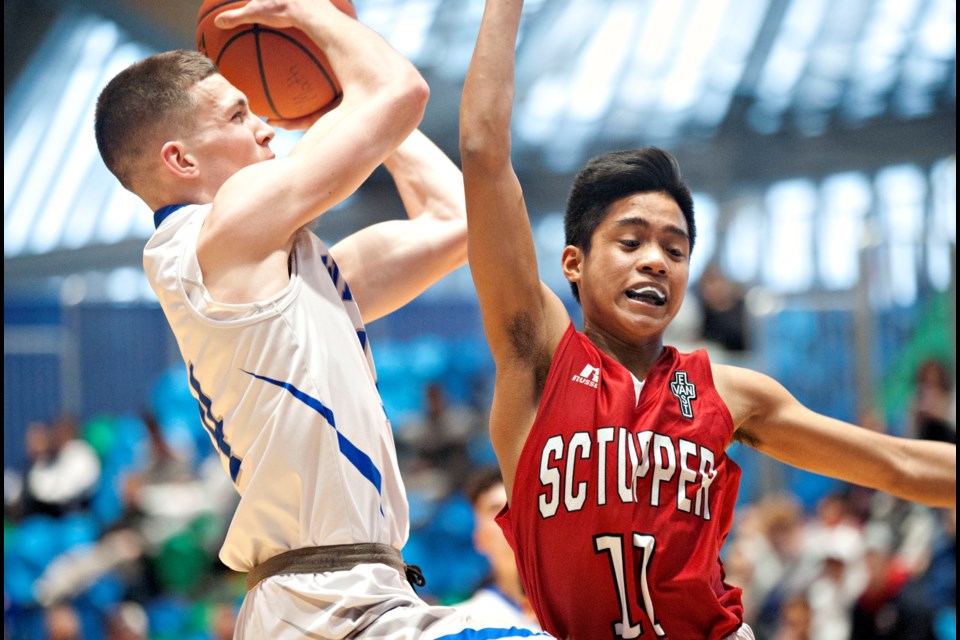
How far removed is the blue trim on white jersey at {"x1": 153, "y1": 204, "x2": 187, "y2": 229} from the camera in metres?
2.79

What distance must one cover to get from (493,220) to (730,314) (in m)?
6.56

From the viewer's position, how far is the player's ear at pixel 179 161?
278 centimetres

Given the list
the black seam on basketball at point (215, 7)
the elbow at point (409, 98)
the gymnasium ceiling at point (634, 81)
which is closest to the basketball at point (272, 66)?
the black seam on basketball at point (215, 7)

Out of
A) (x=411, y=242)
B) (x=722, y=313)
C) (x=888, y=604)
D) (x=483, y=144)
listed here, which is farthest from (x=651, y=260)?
(x=722, y=313)

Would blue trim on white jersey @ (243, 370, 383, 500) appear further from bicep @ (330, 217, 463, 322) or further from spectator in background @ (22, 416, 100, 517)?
spectator in background @ (22, 416, 100, 517)

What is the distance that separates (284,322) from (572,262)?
0.84 metres

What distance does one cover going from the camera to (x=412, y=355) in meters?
12.4

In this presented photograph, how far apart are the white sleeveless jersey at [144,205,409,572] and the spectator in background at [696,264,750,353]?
6.63m

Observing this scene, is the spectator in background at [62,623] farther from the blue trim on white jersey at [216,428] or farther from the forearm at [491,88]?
the forearm at [491,88]

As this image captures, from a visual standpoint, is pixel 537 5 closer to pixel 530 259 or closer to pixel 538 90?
pixel 538 90

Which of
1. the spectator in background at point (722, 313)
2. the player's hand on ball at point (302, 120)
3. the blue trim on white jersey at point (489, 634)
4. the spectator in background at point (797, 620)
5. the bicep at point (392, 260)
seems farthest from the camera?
the spectator in background at point (722, 313)

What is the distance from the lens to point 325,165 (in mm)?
2639

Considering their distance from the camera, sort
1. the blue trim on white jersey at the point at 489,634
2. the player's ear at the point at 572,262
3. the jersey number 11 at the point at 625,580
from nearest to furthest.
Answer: the blue trim on white jersey at the point at 489,634 → the jersey number 11 at the point at 625,580 → the player's ear at the point at 572,262

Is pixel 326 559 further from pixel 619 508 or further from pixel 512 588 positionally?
pixel 512 588
